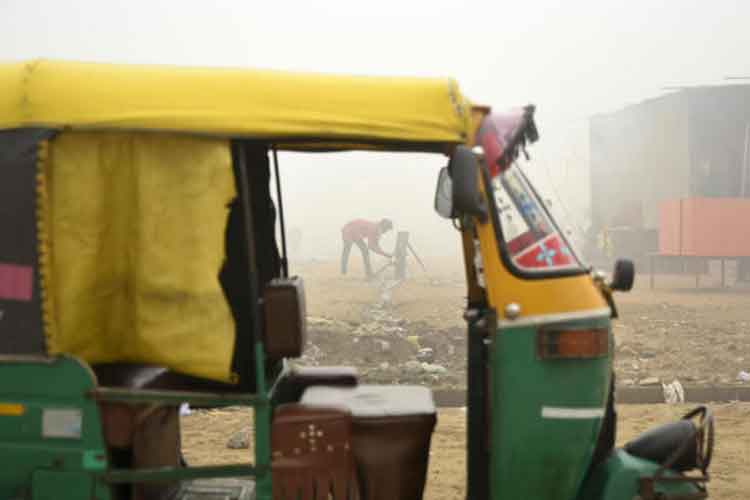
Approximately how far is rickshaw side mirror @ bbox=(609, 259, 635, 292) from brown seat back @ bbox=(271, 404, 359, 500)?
144 cm

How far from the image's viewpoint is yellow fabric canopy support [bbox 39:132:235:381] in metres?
2.97

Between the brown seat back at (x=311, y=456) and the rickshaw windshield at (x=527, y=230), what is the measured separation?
104cm

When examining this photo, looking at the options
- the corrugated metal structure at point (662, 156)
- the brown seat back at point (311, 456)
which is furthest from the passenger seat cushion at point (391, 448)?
the corrugated metal structure at point (662, 156)

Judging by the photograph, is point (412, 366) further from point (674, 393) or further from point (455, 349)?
point (674, 393)

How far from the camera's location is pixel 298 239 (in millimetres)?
41406

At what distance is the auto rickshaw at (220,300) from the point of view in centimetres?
292

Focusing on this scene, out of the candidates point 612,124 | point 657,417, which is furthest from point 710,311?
point 612,124

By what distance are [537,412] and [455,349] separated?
7.66m

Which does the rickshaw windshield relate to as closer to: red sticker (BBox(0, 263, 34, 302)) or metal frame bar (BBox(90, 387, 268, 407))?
metal frame bar (BBox(90, 387, 268, 407))

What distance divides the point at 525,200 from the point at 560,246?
0.84 ft

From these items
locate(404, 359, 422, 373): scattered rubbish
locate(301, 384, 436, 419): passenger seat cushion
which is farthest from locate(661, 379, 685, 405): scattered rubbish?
locate(301, 384, 436, 419): passenger seat cushion

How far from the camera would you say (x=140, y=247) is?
304cm

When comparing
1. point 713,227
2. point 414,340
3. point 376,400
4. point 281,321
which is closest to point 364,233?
point 713,227

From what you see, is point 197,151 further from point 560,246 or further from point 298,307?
point 560,246
